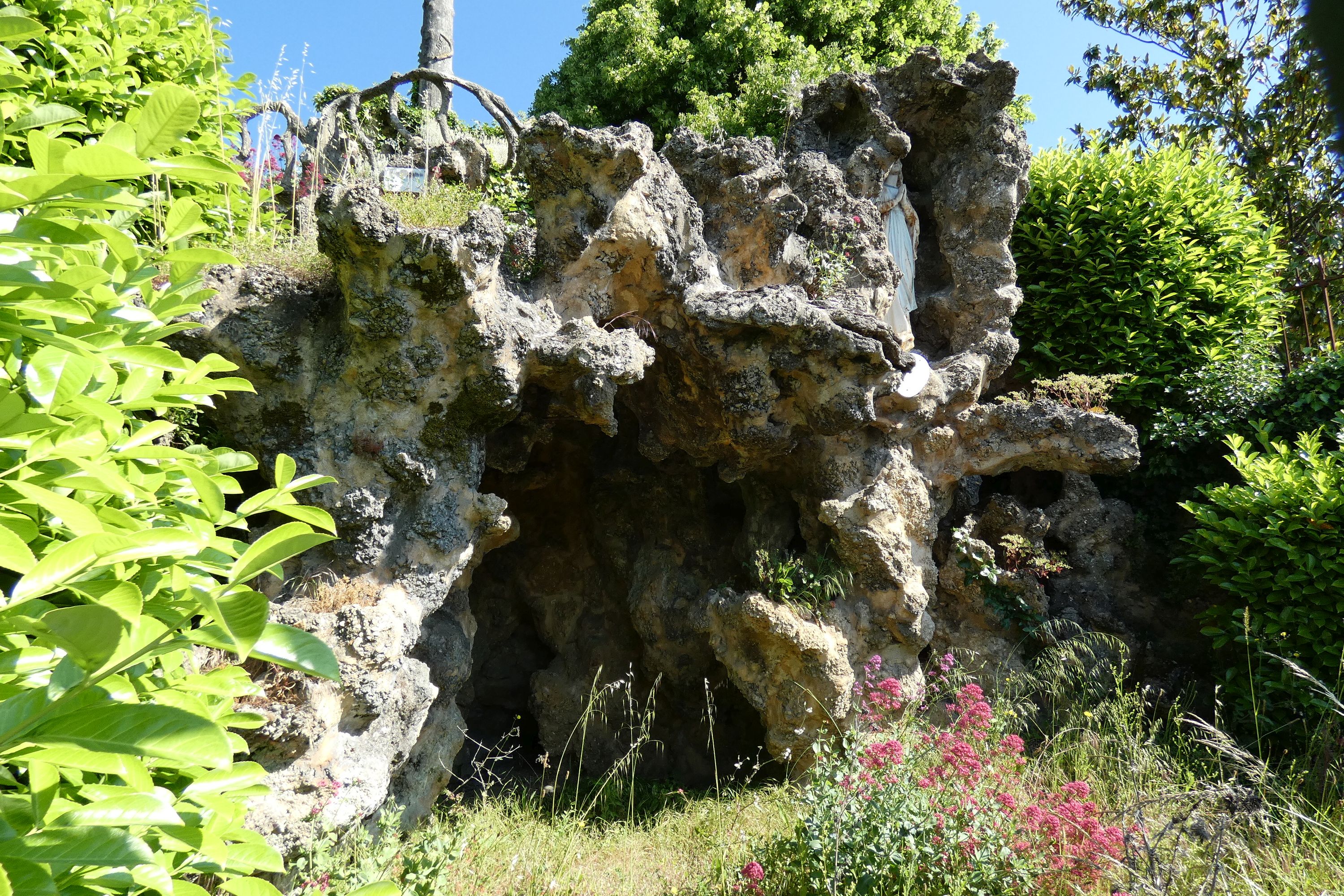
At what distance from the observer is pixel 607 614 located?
6.35 m

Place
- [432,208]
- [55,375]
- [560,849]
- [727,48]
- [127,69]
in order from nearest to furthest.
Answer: [55,375]
[127,69]
[432,208]
[560,849]
[727,48]

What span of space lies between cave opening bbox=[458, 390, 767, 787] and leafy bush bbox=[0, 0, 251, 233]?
8.63 ft

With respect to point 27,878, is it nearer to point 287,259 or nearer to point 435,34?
point 287,259

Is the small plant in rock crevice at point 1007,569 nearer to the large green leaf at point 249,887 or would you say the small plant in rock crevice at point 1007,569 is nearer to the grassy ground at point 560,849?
the grassy ground at point 560,849

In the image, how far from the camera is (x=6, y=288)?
1440 mm

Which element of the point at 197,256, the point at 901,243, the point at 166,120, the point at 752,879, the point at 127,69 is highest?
the point at 901,243

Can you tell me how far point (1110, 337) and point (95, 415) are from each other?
753 cm

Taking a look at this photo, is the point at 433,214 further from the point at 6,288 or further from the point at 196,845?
the point at 196,845

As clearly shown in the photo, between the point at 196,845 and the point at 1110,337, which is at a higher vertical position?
the point at 1110,337

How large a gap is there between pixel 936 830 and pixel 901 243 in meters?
4.36

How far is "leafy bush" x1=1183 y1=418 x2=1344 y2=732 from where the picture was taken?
202 inches

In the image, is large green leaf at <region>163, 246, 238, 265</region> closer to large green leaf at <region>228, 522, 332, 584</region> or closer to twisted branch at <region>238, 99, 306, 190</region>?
large green leaf at <region>228, 522, 332, 584</region>

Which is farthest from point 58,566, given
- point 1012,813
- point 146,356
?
point 1012,813

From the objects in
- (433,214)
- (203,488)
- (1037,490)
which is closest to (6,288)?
(203,488)
